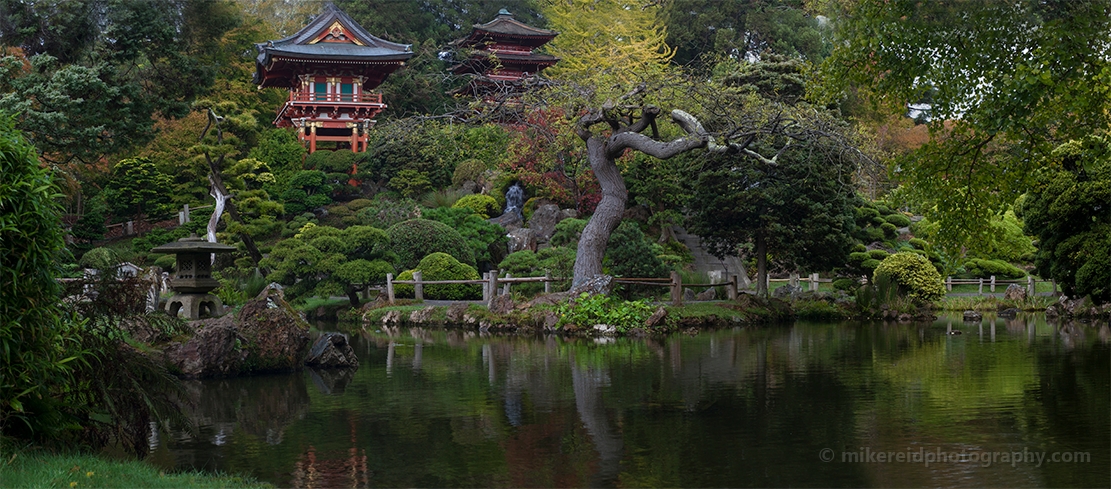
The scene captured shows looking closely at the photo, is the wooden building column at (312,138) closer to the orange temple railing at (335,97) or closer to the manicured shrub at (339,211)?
the orange temple railing at (335,97)

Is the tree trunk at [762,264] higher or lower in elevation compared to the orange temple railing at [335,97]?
lower

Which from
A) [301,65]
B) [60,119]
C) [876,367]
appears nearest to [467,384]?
[876,367]

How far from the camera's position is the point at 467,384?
33.7 ft

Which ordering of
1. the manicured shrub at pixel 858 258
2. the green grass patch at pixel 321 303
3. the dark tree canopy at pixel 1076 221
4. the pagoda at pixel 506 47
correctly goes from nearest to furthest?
the dark tree canopy at pixel 1076 221 → the green grass patch at pixel 321 303 → the manicured shrub at pixel 858 258 → the pagoda at pixel 506 47

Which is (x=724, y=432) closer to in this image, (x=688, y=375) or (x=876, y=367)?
(x=688, y=375)

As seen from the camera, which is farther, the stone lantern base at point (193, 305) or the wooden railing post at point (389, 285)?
the wooden railing post at point (389, 285)

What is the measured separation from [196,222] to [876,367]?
20.5 m

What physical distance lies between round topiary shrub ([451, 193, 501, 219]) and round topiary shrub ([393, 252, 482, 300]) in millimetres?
4820

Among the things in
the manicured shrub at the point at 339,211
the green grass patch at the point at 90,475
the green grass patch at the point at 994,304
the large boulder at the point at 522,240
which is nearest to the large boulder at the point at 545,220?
the large boulder at the point at 522,240

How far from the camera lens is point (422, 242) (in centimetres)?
2198

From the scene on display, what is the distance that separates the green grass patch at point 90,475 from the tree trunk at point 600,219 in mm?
12046

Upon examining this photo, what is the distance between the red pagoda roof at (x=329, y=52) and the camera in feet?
96.9

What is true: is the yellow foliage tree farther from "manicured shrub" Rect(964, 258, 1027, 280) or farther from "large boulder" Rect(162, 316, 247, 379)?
"large boulder" Rect(162, 316, 247, 379)

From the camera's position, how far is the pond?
5992 mm
